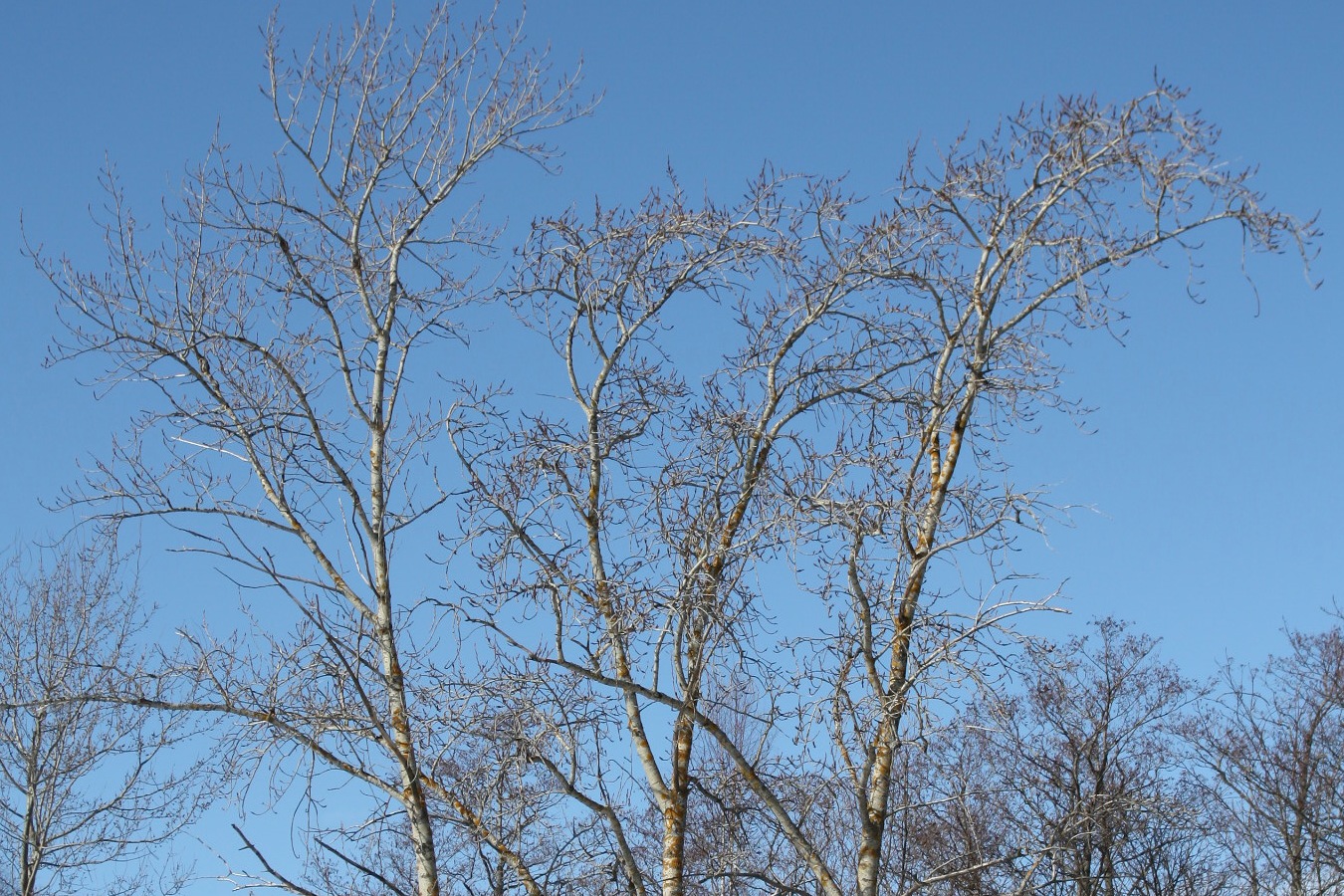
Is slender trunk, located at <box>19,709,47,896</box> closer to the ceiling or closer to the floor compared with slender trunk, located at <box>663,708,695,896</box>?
closer to the ceiling

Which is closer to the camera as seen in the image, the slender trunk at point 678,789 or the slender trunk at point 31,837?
the slender trunk at point 678,789

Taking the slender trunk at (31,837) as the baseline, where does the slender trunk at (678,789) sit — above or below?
below

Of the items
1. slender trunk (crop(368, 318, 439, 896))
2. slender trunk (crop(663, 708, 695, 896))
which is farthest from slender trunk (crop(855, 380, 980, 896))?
slender trunk (crop(368, 318, 439, 896))

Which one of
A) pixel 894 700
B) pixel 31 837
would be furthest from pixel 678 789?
pixel 31 837

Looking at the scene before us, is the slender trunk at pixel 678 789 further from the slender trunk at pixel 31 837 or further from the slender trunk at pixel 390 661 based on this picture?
the slender trunk at pixel 31 837

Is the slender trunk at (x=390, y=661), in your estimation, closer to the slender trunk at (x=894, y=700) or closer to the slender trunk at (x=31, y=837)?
the slender trunk at (x=894, y=700)

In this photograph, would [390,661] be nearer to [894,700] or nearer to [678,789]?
[678,789]

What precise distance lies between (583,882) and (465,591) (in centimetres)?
178

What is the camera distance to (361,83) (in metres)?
8.41

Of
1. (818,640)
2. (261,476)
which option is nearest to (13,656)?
(261,476)

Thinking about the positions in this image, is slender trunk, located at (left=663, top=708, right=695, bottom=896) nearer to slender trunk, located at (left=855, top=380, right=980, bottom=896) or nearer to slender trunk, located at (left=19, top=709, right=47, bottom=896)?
slender trunk, located at (left=855, top=380, right=980, bottom=896)

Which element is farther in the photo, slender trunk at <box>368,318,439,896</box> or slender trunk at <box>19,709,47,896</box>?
slender trunk at <box>19,709,47,896</box>

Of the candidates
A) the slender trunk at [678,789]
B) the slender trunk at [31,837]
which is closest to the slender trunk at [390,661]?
the slender trunk at [678,789]

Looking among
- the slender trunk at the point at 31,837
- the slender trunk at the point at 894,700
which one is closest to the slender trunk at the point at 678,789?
the slender trunk at the point at 894,700
